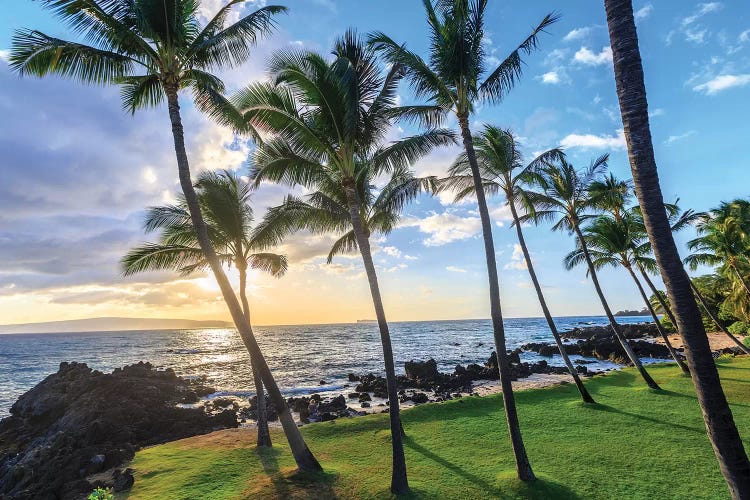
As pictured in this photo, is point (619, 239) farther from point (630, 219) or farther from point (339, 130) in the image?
point (339, 130)

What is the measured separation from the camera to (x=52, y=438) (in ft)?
49.0

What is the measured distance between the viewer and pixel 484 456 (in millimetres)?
10781

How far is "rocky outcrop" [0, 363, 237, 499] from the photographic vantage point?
11937mm

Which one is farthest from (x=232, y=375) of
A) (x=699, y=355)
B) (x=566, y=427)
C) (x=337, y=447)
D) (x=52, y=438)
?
(x=699, y=355)

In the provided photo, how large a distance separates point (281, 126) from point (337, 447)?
10566 mm

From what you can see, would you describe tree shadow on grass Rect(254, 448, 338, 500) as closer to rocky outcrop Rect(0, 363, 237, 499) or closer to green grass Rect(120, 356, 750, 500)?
green grass Rect(120, 356, 750, 500)

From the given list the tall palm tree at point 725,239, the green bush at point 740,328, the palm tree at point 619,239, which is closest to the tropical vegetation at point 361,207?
the palm tree at point 619,239

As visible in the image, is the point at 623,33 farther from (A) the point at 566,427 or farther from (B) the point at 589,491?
(A) the point at 566,427

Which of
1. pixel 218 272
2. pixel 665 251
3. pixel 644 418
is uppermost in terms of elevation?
pixel 218 272

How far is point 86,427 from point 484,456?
17.6m

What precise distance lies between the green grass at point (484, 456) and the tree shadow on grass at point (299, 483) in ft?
0.12

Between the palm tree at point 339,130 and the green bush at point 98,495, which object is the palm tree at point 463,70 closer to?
Answer: the palm tree at point 339,130

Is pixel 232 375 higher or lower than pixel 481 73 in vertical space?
lower

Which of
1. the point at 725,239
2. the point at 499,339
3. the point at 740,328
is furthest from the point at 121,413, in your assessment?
the point at 740,328
